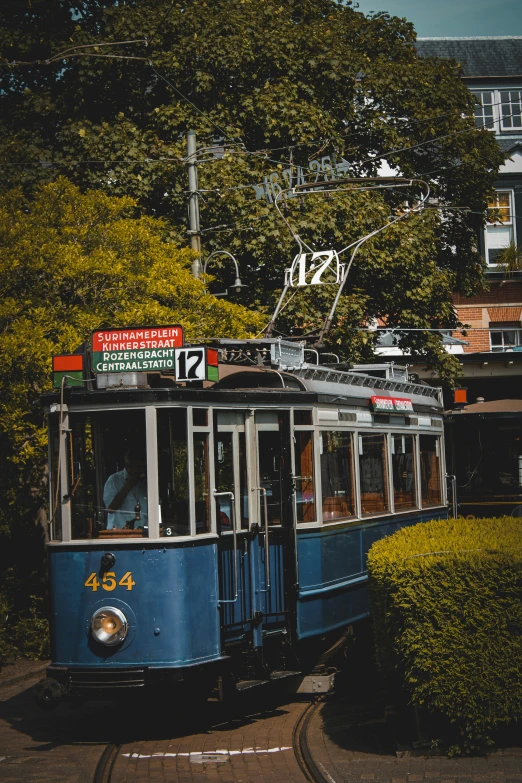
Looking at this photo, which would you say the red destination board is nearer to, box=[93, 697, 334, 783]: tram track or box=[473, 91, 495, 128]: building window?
box=[93, 697, 334, 783]: tram track

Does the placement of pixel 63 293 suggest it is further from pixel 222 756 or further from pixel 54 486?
pixel 222 756

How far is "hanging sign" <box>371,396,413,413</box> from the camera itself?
11305 millimetres

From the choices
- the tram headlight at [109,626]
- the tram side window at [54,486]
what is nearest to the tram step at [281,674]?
the tram headlight at [109,626]

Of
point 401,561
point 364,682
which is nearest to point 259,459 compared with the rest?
point 401,561

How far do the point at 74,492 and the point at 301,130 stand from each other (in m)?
12.6

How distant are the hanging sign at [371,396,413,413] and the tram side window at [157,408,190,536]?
11.9 ft

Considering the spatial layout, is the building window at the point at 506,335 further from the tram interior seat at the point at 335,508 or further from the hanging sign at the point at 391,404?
the tram interior seat at the point at 335,508

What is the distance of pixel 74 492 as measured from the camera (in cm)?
818

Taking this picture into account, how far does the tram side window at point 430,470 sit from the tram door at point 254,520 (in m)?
4.41

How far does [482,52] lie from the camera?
115 ft

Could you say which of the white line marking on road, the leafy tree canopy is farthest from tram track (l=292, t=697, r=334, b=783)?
the leafy tree canopy

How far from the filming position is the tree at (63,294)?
1143 cm

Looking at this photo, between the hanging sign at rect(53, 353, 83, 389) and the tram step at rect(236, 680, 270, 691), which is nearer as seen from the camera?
the tram step at rect(236, 680, 270, 691)

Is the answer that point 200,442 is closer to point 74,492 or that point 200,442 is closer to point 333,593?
point 74,492
